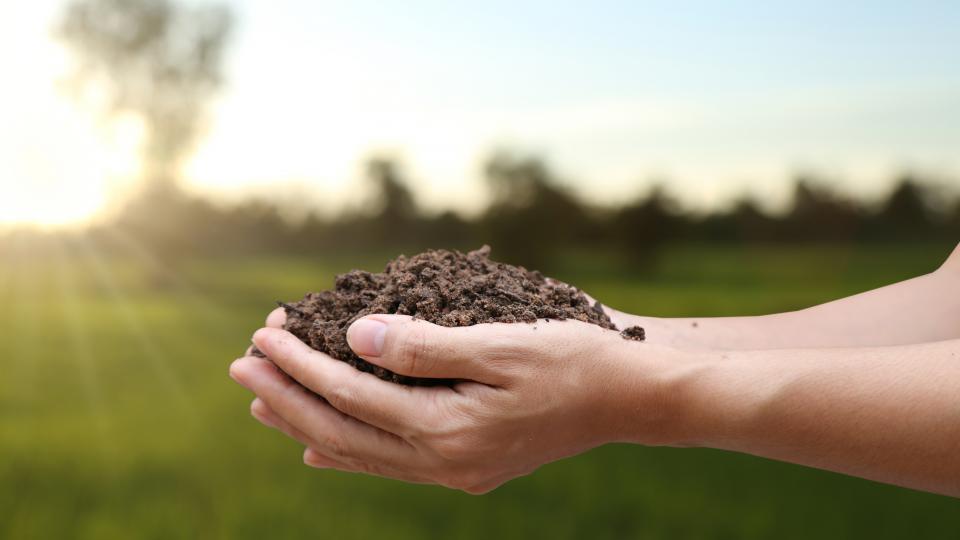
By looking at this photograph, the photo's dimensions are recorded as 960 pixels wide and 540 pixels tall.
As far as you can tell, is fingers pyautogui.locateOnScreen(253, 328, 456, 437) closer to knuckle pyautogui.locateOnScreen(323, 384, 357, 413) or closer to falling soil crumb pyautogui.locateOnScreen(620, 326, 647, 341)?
knuckle pyautogui.locateOnScreen(323, 384, 357, 413)

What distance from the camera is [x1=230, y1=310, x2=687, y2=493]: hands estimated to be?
1.72 meters

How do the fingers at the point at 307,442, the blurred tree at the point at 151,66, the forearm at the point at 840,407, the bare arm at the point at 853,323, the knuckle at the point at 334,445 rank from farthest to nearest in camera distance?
the blurred tree at the point at 151,66
the bare arm at the point at 853,323
the fingers at the point at 307,442
the knuckle at the point at 334,445
the forearm at the point at 840,407

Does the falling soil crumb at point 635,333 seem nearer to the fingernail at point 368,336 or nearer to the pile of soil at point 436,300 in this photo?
the pile of soil at point 436,300

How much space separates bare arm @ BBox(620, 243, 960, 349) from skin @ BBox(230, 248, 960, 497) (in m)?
0.54

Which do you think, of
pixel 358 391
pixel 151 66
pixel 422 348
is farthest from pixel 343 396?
pixel 151 66

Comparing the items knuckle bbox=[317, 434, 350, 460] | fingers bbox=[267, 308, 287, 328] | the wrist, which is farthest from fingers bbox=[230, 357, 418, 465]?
the wrist

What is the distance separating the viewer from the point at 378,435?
192 cm

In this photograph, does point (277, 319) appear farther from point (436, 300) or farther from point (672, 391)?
point (672, 391)

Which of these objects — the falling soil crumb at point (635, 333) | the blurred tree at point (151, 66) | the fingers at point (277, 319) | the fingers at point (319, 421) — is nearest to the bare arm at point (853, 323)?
the falling soil crumb at point (635, 333)

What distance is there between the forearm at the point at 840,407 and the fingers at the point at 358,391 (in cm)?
59

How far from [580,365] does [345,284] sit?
2.99 ft

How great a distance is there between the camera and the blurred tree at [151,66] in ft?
57.1

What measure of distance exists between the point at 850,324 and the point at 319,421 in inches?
63.9

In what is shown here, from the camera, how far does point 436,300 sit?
2.03 m
